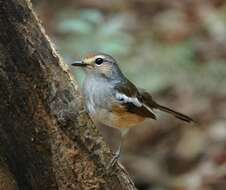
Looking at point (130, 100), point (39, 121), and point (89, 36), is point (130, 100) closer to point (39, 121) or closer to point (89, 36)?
point (39, 121)

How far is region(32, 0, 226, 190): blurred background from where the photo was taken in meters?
6.62

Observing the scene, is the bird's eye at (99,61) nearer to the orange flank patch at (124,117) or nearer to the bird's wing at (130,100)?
the bird's wing at (130,100)

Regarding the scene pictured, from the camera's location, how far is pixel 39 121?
3350 mm

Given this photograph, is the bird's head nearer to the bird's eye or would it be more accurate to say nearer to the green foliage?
the bird's eye

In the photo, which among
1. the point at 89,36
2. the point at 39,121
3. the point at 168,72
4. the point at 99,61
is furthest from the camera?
the point at 168,72

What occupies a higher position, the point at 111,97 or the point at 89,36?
the point at 89,36

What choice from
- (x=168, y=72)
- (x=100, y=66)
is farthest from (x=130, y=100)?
(x=168, y=72)

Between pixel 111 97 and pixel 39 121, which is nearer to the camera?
pixel 39 121

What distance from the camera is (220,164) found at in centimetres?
684

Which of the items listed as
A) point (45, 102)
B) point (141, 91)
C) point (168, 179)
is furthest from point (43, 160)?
point (168, 179)

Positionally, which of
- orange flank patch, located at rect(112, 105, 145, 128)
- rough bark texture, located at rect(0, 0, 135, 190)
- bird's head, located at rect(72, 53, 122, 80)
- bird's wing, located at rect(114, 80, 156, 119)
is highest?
bird's head, located at rect(72, 53, 122, 80)

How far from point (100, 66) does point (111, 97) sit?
27cm

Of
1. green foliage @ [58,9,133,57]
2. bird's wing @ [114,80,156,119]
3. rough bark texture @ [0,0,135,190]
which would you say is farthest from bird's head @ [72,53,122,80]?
green foliage @ [58,9,133,57]

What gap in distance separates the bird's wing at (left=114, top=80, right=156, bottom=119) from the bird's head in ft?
0.35
